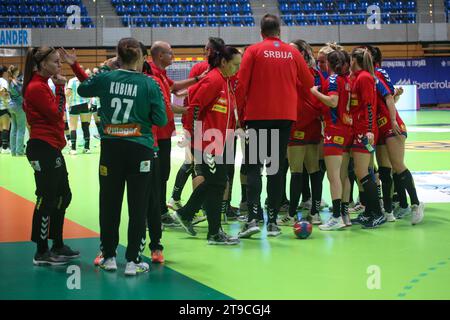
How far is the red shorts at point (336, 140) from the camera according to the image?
24.5 ft

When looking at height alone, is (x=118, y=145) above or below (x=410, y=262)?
above

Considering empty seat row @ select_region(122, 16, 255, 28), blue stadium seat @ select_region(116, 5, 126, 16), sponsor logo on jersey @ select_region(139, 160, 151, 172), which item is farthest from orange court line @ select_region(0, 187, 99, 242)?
blue stadium seat @ select_region(116, 5, 126, 16)

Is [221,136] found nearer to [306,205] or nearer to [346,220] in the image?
[346,220]

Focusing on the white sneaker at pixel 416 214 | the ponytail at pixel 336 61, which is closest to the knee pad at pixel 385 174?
the white sneaker at pixel 416 214

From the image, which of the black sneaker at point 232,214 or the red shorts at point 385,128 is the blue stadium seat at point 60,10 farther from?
the red shorts at point 385,128

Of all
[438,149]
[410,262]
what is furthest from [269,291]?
Result: [438,149]

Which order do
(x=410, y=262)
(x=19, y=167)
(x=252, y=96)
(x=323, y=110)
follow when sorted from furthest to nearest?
(x=19, y=167), (x=323, y=110), (x=252, y=96), (x=410, y=262)

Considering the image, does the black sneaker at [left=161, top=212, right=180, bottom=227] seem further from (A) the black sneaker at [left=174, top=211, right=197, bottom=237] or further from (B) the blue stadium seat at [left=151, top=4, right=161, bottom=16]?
(B) the blue stadium seat at [left=151, top=4, right=161, bottom=16]

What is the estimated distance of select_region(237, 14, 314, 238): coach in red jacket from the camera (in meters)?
7.04

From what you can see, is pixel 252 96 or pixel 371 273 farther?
pixel 252 96
